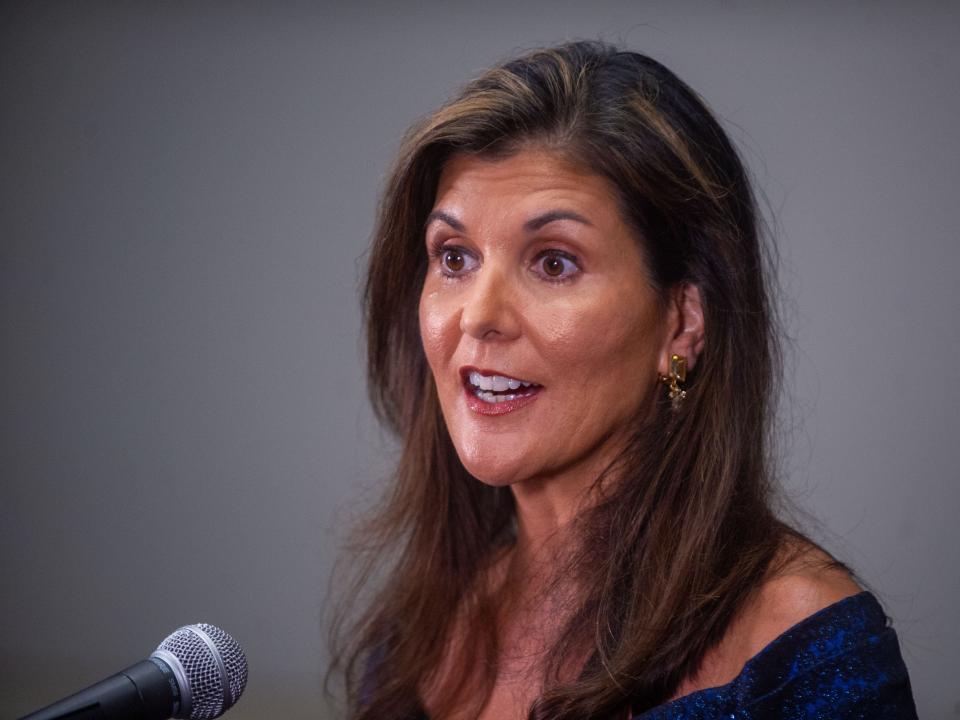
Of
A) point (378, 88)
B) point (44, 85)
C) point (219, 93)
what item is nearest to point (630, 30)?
point (378, 88)

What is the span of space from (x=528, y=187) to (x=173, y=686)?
993 millimetres

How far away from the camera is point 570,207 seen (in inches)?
82.8

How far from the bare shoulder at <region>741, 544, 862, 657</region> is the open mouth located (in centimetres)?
51

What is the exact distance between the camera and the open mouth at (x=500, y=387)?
2.19 meters

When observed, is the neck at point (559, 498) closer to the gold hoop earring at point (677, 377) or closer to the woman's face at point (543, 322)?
the woman's face at point (543, 322)

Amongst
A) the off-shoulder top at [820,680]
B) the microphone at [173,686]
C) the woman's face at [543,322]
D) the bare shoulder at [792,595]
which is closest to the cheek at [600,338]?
the woman's face at [543,322]

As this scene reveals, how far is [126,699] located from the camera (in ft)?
5.03

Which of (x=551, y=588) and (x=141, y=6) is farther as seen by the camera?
(x=141, y=6)

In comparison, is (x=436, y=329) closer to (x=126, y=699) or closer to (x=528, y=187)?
(x=528, y=187)

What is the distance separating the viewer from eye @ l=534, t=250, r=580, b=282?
2129mm

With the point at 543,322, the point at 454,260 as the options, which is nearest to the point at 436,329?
the point at 454,260

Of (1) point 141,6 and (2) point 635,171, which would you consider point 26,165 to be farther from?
(2) point 635,171

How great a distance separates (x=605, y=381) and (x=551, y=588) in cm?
40

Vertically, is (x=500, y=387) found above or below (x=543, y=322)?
below
